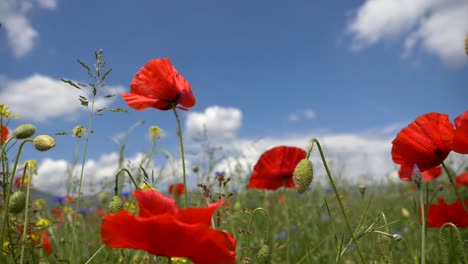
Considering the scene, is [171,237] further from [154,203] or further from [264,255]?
[264,255]

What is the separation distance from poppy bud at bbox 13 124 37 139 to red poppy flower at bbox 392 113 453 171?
115 cm

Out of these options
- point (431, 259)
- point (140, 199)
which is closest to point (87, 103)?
point (140, 199)

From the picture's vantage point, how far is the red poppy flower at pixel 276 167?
218cm

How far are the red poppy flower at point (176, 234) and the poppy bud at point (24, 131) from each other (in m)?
0.59

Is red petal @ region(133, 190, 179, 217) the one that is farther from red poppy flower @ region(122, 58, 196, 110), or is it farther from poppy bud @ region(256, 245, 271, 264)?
red poppy flower @ region(122, 58, 196, 110)

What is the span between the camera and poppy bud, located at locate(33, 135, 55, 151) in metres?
1.36

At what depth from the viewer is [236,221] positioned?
354 centimetres

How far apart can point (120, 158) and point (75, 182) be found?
0.39 meters

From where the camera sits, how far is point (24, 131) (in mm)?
1380

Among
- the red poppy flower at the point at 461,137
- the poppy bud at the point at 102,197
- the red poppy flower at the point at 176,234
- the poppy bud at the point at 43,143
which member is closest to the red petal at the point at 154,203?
the red poppy flower at the point at 176,234

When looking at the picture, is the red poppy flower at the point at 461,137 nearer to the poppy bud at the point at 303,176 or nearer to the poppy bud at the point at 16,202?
the poppy bud at the point at 303,176

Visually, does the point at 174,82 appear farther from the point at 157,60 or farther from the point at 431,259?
the point at 431,259

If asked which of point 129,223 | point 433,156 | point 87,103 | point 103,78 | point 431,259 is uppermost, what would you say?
point 103,78

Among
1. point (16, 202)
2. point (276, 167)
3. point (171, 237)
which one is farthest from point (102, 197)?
point (171, 237)
